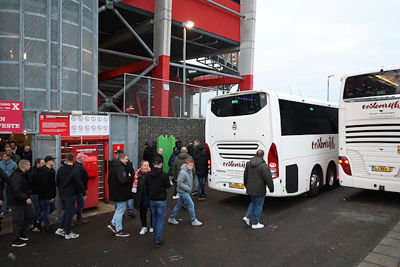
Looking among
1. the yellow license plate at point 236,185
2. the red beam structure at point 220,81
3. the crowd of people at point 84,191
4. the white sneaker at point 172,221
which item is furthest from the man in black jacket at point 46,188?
the red beam structure at point 220,81

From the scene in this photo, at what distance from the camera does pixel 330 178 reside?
11219mm

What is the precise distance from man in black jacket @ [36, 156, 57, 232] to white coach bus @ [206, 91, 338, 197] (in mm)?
4516

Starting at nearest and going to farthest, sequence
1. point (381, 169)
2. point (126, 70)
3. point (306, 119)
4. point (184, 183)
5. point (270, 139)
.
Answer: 1. point (184, 183)
2. point (270, 139)
3. point (381, 169)
4. point (306, 119)
5. point (126, 70)

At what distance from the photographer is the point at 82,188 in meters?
6.68

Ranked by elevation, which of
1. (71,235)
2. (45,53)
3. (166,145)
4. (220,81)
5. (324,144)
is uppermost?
(220,81)

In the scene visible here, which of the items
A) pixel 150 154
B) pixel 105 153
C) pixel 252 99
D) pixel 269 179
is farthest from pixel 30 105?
pixel 269 179

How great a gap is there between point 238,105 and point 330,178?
491cm

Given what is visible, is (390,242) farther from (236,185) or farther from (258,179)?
(236,185)

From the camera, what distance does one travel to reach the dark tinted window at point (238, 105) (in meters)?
8.45

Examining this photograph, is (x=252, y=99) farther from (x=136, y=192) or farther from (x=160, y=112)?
(x=160, y=112)

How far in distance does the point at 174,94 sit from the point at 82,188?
9.23m

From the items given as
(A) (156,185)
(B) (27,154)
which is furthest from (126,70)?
(A) (156,185)

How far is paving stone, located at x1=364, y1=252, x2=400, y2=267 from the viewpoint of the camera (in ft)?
16.3

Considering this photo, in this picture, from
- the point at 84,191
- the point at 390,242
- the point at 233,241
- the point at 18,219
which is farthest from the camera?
the point at 84,191
